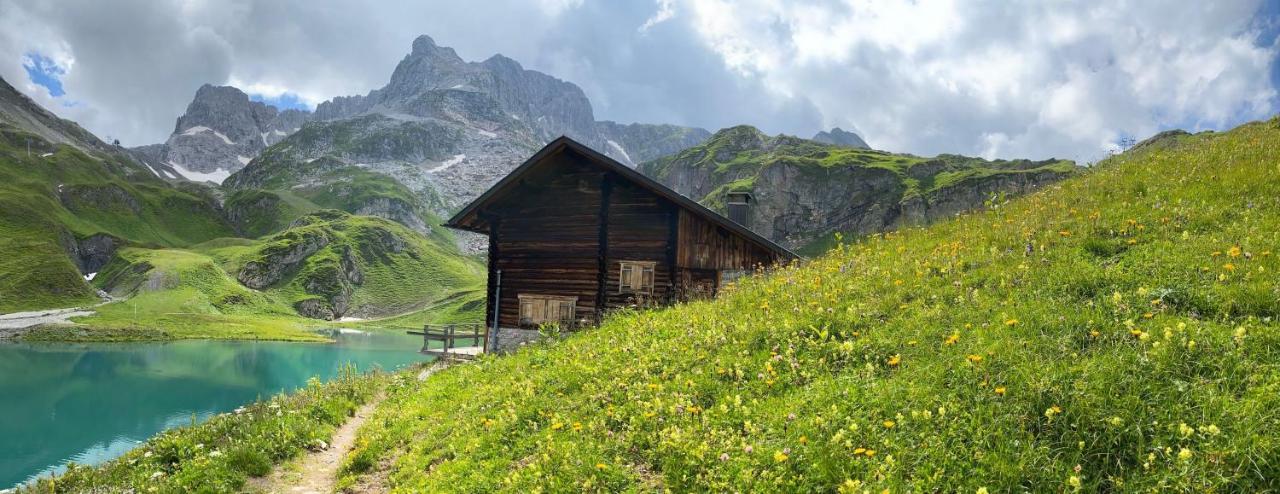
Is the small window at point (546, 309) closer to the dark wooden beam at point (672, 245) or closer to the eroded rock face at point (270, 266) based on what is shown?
the dark wooden beam at point (672, 245)

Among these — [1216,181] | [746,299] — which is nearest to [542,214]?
[746,299]

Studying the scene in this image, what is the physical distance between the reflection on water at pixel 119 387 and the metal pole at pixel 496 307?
851 centimetres

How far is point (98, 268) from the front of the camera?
579ft

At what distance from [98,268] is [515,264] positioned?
21559 centimetres

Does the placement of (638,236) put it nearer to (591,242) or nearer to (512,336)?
(591,242)

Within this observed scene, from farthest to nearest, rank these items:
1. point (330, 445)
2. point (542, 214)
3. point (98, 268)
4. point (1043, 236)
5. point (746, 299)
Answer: point (98, 268) < point (542, 214) < point (330, 445) < point (746, 299) < point (1043, 236)

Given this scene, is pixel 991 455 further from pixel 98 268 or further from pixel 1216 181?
pixel 98 268

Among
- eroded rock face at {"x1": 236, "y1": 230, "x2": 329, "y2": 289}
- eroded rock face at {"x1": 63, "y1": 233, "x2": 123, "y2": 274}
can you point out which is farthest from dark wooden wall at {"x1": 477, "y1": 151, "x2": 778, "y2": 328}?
eroded rock face at {"x1": 63, "y1": 233, "x2": 123, "y2": 274}

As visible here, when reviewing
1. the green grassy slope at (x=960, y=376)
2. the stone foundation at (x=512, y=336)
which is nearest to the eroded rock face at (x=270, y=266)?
the stone foundation at (x=512, y=336)

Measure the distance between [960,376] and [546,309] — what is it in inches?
863

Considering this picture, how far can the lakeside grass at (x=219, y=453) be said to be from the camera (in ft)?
35.2

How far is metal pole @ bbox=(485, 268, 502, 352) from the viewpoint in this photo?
2783 centimetres

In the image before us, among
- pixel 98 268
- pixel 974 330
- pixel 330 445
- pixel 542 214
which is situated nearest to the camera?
pixel 974 330

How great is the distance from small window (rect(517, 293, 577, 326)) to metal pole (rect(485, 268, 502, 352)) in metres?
1.13
